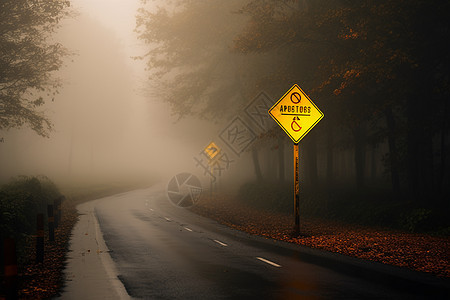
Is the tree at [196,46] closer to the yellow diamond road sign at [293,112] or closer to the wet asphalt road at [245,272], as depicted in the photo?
the yellow diamond road sign at [293,112]

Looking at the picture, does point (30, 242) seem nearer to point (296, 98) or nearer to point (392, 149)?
point (296, 98)

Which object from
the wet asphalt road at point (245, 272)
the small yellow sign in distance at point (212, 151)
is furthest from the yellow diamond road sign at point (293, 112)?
the small yellow sign in distance at point (212, 151)

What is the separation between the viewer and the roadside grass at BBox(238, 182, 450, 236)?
18812mm

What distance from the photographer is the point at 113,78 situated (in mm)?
75375

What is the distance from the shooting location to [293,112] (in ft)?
58.4

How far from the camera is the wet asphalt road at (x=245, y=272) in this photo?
9.11 meters

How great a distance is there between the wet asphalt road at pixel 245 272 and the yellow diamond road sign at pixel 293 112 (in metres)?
3.88

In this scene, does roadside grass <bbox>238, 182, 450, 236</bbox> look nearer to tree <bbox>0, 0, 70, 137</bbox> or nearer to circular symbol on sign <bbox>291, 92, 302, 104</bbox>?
circular symbol on sign <bbox>291, 92, 302, 104</bbox>

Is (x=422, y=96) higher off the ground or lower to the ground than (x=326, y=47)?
lower

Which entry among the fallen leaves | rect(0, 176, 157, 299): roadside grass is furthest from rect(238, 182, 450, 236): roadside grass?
rect(0, 176, 157, 299): roadside grass

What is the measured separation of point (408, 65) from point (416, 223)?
6.16 m

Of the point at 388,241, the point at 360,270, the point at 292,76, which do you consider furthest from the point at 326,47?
the point at 360,270

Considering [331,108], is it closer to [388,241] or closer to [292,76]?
[292,76]

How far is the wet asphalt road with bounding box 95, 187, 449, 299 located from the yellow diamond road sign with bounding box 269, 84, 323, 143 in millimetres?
3876
